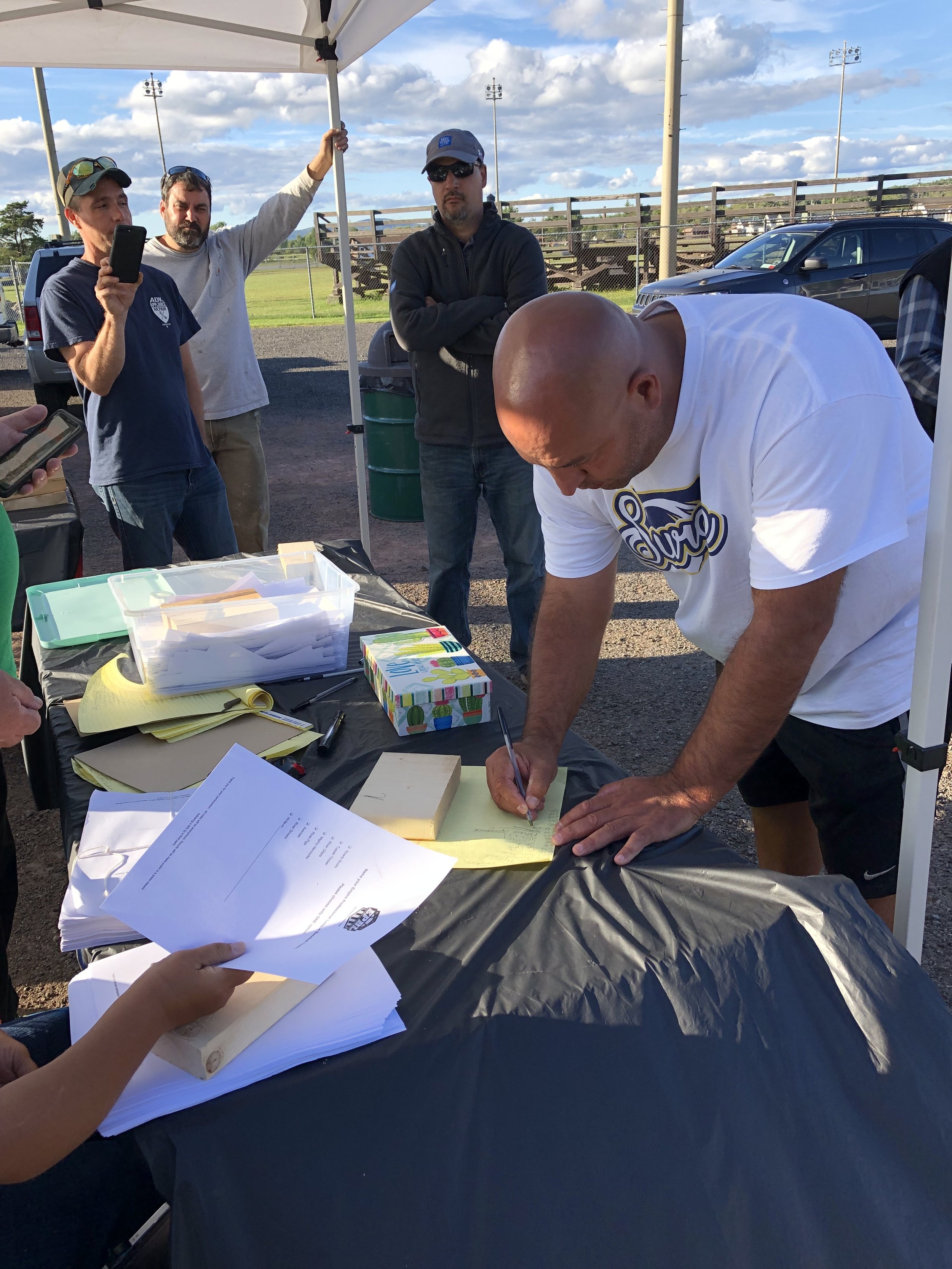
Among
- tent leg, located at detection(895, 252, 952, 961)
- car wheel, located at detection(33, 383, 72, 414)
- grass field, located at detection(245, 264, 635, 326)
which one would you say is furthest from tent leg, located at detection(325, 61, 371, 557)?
grass field, located at detection(245, 264, 635, 326)

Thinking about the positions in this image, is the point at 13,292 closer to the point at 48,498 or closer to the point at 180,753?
the point at 48,498

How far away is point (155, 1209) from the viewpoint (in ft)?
3.74

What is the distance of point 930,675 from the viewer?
120 cm

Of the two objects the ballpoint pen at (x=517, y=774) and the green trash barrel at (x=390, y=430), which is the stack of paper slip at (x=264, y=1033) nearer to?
the ballpoint pen at (x=517, y=774)

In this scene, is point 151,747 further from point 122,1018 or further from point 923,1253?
point 923,1253

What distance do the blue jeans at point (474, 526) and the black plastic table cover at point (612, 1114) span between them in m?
2.50

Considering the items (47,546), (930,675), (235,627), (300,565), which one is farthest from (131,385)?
(930,675)

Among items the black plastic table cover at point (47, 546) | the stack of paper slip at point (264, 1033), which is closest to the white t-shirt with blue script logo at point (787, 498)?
the stack of paper slip at point (264, 1033)

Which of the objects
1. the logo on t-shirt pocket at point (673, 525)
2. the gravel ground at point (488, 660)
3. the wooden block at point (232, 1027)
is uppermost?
the logo on t-shirt pocket at point (673, 525)

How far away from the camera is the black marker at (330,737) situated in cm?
160

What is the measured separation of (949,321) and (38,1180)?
147cm

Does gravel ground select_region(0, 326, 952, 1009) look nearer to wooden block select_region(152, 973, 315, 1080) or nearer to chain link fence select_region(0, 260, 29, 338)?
wooden block select_region(152, 973, 315, 1080)

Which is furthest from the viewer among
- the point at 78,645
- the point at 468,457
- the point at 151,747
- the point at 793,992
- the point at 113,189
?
the point at 468,457

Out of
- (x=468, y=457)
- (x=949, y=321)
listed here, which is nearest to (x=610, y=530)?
(x=949, y=321)
